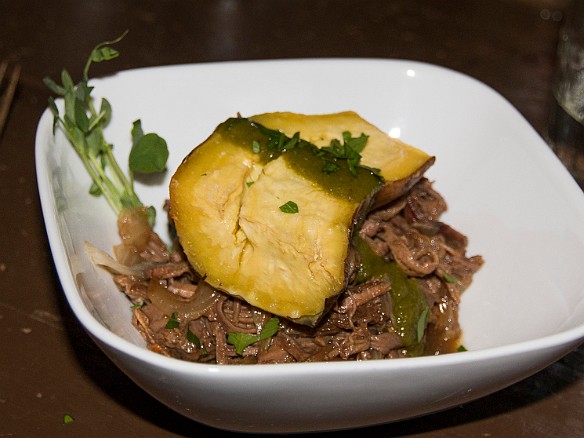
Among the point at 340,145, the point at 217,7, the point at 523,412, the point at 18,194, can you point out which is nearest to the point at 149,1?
the point at 217,7

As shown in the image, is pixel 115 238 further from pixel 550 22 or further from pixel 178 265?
pixel 550 22

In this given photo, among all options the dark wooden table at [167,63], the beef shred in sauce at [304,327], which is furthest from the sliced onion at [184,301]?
the dark wooden table at [167,63]

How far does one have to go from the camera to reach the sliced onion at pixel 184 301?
76.5 inches

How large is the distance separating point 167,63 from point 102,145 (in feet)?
4.62

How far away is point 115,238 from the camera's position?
7.18 feet

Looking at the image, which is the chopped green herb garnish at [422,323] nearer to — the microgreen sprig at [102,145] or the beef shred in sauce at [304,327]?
the beef shred in sauce at [304,327]

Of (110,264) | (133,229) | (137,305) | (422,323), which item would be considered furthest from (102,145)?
(422,323)

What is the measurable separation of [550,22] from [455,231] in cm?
231

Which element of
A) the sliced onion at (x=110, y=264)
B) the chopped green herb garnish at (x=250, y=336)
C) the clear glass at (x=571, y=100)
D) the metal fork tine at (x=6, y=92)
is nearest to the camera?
the chopped green herb garnish at (x=250, y=336)

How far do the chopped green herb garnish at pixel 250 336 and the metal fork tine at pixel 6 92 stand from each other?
4.85 feet

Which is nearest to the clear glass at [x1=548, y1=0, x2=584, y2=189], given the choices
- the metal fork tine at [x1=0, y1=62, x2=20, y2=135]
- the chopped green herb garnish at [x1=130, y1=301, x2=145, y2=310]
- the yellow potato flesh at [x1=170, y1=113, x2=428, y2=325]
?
the yellow potato flesh at [x1=170, y1=113, x2=428, y2=325]

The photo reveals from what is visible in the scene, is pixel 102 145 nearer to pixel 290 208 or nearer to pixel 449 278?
pixel 290 208

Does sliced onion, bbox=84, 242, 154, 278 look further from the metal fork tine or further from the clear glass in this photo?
the clear glass

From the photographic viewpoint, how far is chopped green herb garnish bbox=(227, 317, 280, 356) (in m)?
1.88
